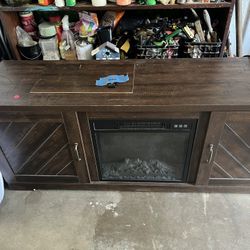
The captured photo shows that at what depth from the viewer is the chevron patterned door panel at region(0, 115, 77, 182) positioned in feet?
3.67

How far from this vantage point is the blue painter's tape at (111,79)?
1.10m

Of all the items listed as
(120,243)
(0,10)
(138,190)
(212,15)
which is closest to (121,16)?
(212,15)

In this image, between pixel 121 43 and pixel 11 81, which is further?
pixel 121 43

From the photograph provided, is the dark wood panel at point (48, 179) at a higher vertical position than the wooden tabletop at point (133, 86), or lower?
lower

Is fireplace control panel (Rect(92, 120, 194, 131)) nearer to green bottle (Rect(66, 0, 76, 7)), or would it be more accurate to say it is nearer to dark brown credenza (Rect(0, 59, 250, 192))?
dark brown credenza (Rect(0, 59, 250, 192))

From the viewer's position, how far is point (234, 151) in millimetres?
1165

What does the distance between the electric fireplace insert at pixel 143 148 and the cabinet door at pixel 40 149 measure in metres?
0.12

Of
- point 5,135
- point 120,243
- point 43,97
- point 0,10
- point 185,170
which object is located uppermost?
point 0,10

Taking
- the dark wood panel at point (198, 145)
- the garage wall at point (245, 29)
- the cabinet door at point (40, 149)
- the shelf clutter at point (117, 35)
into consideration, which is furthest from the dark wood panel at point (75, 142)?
the garage wall at point (245, 29)

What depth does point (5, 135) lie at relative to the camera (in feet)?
3.85

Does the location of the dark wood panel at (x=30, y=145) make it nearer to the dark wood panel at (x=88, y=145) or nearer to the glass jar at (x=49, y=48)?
the dark wood panel at (x=88, y=145)

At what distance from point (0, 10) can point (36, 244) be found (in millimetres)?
1206

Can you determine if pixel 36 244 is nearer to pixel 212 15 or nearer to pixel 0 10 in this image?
pixel 0 10

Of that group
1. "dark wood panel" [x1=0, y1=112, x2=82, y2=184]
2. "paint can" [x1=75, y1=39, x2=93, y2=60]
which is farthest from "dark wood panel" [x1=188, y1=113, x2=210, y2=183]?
"paint can" [x1=75, y1=39, x2=93, y2=60]
